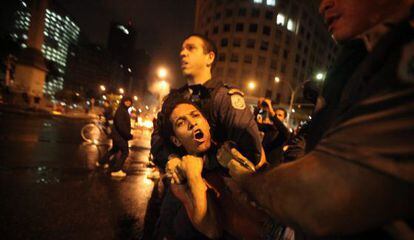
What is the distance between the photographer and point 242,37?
5259 centimetres

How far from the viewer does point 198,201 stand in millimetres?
1668

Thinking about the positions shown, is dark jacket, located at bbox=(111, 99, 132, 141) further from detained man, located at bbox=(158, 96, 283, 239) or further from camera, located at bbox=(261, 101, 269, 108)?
detained man, located at bbox=(158, 96, 283, 239)

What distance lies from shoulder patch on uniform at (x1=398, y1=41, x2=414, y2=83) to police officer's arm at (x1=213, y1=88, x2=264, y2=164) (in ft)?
4.77

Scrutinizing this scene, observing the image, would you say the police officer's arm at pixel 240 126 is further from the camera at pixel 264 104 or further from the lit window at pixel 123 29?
the lit window at pixel 123 29

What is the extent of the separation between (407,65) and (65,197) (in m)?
5.38

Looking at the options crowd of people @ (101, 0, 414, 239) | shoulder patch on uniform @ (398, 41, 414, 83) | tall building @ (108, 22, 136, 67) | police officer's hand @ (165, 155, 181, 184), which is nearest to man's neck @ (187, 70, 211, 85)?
police officer's hand @ (165, 155, 181, 184)

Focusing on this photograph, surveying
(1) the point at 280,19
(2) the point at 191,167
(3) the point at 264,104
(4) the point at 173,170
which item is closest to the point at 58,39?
(1) the point at 280,19

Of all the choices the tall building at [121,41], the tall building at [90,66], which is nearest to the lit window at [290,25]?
the tall building at [90,66]

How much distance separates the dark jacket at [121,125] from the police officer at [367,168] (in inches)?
243

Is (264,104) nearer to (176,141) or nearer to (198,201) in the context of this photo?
(176,141)

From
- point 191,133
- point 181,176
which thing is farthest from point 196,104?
point 181,176

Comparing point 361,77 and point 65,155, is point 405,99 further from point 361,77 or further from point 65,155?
point 65,155

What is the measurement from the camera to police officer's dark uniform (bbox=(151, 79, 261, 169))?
213 centimetres

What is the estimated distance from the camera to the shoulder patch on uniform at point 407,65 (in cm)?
67
